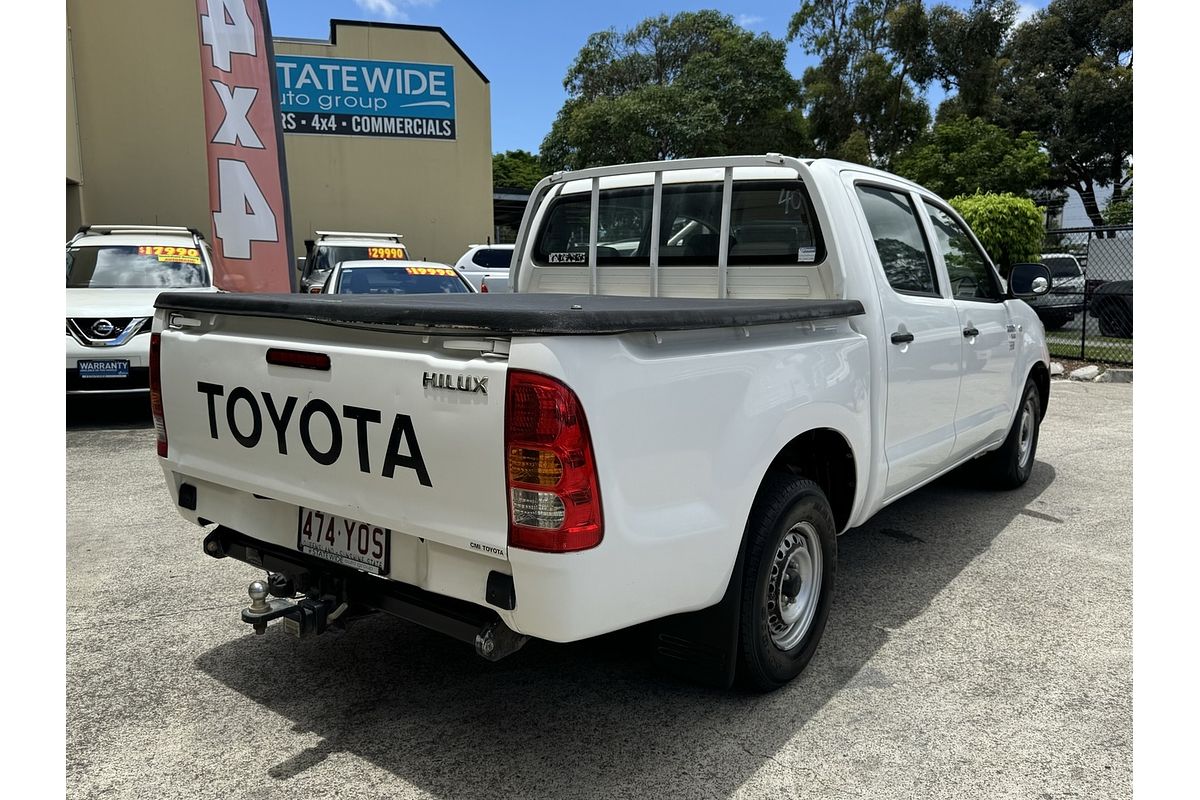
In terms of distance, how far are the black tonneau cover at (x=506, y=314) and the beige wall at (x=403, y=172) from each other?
18.2 m

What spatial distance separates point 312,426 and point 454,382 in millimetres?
A: 646

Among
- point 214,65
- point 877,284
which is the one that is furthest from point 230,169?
point 877,284

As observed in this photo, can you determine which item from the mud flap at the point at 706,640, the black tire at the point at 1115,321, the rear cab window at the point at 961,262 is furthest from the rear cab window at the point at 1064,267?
the mud flap at the point at 706,640

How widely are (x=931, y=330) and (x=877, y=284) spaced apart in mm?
592

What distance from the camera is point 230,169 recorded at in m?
8.88

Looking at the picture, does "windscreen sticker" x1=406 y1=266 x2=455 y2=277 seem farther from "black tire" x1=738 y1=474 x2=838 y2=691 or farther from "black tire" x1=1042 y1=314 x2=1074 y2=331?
"black tire" x1=1042 y1=314 x2=1074 y2=331

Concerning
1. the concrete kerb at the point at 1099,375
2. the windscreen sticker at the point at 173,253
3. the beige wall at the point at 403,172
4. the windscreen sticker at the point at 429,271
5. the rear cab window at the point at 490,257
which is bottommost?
the concrete kerb at the point at 1099,375

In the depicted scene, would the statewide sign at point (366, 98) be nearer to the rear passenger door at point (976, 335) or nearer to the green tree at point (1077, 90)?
the rear passenger door at point (976, 335)

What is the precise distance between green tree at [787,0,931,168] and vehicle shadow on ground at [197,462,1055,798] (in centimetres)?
3353

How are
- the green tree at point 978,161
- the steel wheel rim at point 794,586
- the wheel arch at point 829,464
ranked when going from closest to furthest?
1. the steel wheel rim at point 794,586
2. the wheel arch at point 829,464
3. the green tree at point 978,161

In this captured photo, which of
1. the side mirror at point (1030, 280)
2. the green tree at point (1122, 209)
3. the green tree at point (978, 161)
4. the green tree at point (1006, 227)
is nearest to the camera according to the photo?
the side mirror at point (1030, 280)

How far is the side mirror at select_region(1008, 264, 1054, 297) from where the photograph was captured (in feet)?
17.1

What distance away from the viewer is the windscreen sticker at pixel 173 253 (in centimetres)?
988

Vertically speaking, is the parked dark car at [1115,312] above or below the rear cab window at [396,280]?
below
